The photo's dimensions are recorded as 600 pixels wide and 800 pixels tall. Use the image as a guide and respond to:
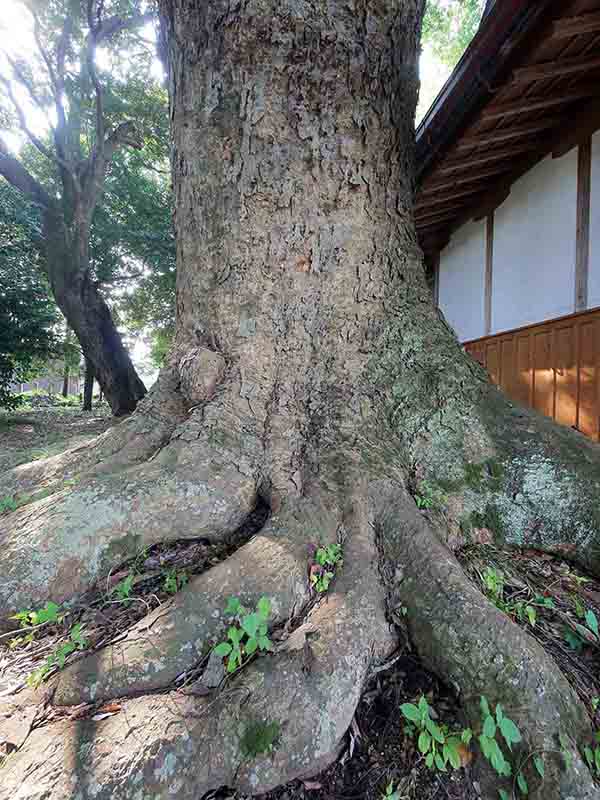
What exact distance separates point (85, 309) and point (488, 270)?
6.66 metres

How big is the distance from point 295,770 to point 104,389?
718 cm

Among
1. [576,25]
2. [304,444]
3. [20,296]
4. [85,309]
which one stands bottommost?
[304,444]

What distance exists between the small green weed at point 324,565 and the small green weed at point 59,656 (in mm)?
803

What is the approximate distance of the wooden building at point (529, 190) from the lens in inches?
119

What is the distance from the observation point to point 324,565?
1.55m

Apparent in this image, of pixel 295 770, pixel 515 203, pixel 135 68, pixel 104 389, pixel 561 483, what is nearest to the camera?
pixel 295 770

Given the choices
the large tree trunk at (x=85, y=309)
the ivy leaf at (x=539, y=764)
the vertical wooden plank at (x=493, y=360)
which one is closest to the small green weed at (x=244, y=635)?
the ivy leaf at (x=539, y=764)

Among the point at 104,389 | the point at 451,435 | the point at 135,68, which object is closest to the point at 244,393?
the point at 451,435

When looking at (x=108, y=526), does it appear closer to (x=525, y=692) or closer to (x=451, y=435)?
(x=525, y=692)

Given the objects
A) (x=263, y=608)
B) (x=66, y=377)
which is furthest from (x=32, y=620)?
(x=66, y=377)

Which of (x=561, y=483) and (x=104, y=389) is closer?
(x=561, y=483)

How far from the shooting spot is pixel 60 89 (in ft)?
24.7

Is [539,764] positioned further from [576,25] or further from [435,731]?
[576,25]

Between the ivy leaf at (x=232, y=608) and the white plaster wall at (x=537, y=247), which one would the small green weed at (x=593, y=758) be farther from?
the white plaster wall at (x=537, y=247)
